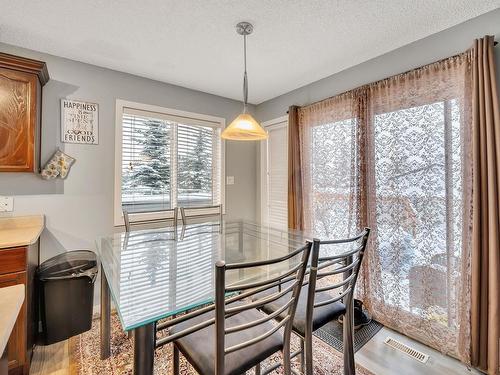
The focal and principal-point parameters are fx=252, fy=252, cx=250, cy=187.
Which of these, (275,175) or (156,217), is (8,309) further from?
(275,175)

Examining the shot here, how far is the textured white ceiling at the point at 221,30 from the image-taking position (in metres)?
1.69

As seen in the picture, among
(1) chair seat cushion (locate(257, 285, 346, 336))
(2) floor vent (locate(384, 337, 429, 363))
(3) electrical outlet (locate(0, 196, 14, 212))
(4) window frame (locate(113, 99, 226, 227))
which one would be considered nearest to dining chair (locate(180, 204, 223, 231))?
(4) window frame (locate(113, 99, 226, 227))

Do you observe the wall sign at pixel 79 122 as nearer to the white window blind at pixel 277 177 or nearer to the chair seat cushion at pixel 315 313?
the white window blind at pixel 277 177

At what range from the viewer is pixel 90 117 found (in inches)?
97.2

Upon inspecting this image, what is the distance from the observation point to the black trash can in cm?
198

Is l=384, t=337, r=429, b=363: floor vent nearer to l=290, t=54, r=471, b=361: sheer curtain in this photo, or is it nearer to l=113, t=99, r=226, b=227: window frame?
l=290, t=54, r=471, b=361: sheer curtain

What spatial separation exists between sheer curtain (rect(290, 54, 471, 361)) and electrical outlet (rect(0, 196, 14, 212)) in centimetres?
291

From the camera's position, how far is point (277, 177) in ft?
11.4

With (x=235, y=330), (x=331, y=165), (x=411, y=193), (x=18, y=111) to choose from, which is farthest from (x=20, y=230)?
(x=411, y=193)

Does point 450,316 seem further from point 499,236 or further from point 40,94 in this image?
point 40,94

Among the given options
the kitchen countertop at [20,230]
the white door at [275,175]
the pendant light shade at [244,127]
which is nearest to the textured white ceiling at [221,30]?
the pendant light shade at [244,127]

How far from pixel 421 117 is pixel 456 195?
0.65 metres

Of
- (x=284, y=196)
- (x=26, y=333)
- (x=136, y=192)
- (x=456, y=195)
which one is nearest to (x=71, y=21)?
(x=136, y=192)

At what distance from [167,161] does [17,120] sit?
1.36 m
